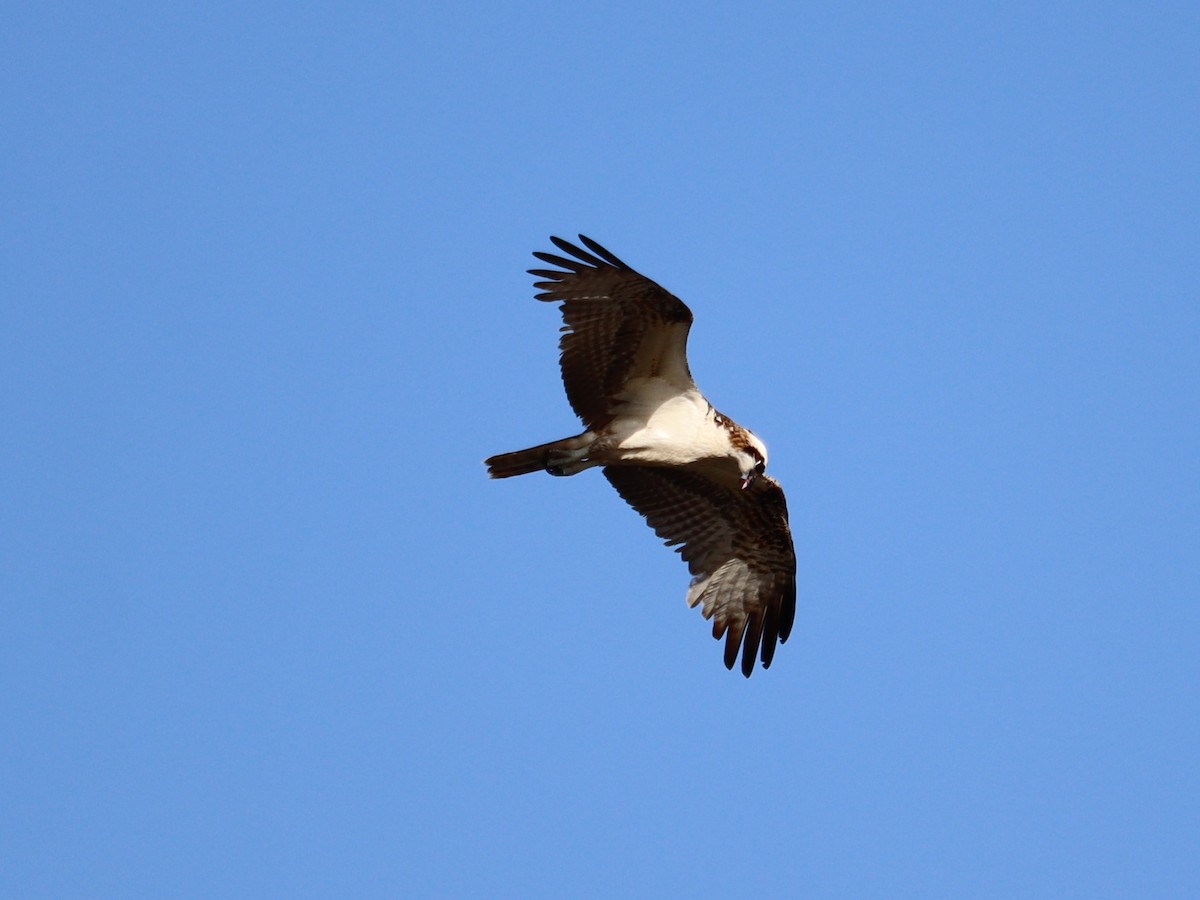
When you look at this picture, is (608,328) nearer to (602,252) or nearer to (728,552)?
(602,252)

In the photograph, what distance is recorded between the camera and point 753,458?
1257cm

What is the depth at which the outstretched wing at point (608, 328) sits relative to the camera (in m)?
11.8

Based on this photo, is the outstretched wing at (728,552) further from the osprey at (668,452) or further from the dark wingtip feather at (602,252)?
the dark wingtip feather at (602,252)

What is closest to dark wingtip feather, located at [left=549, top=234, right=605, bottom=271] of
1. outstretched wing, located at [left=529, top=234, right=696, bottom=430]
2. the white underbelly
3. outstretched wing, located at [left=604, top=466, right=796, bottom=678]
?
outstretched wing, located at [left=529, top=234, right=696, bottom=430]

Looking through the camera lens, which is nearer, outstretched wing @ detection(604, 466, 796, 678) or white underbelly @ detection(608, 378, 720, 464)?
white underbelly @ detection(608, 378, 720, 464)

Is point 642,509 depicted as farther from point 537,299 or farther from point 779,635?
point 537,299

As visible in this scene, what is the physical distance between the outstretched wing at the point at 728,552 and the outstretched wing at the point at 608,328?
3.87ft

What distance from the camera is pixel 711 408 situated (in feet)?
41.3

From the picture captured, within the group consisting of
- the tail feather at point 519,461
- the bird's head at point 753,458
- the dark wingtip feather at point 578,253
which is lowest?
the tail feather at point 519,461

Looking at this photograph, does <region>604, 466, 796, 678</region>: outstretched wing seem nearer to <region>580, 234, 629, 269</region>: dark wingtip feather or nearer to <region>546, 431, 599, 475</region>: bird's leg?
<region>546, 431, 599, 475</region>: bird's leg

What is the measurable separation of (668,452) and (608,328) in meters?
1.26

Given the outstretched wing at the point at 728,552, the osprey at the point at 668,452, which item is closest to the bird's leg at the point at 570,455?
the osprey at the point at 668,452

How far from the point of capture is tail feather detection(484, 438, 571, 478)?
12.4 meters

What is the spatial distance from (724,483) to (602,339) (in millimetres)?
1912
